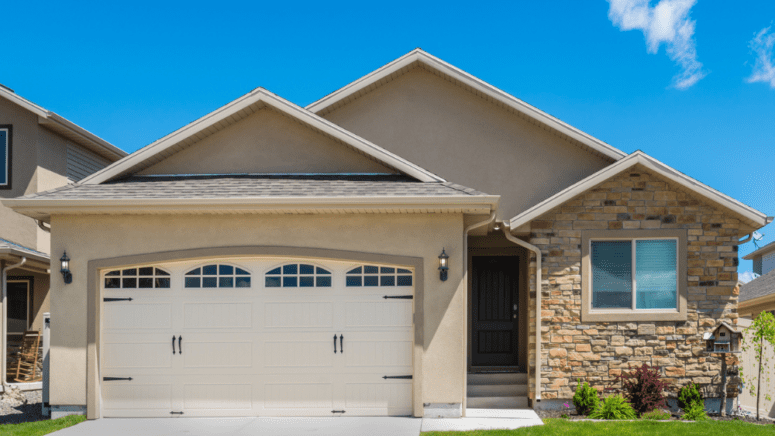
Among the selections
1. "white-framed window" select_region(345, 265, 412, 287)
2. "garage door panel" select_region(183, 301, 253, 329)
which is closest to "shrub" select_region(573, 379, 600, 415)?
"white-framed window" select_region(345, 265, 412, 287)

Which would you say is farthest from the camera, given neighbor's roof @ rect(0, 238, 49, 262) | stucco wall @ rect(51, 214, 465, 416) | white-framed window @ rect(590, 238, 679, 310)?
neighbor's roof @ rect(0, 238, 49, 262)

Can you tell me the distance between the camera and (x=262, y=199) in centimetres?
902

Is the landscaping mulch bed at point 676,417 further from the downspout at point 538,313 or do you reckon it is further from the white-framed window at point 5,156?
the white-framed window at point 5,156

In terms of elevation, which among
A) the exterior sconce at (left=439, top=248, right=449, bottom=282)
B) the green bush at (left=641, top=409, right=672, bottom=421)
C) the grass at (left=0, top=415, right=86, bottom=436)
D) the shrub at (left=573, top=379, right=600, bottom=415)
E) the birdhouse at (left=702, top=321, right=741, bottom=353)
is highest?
the exterior sconce at (left=439, top=248, right=449, bottom=282)

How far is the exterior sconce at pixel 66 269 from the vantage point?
9531 millimetres

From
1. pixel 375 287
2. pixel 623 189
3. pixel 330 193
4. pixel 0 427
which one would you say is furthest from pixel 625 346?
pixel 0 427

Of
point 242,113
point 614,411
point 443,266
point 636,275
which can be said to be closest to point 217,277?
point 242,113

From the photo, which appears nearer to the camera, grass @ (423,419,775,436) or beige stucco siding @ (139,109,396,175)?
grass @ (423,419,775,436)

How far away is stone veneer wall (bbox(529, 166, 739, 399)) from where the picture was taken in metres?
10.4

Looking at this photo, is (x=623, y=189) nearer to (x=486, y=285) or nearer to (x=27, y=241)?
(x=486, y=285)

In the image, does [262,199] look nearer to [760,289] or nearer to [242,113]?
[242,113]

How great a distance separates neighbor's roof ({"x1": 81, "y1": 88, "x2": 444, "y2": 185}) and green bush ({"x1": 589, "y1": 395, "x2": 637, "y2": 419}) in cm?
443

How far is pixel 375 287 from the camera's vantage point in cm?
972

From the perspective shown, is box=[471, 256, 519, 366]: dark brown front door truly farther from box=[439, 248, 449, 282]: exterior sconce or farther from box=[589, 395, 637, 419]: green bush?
box=[439, 248, 449, 282]: exterior sconce
